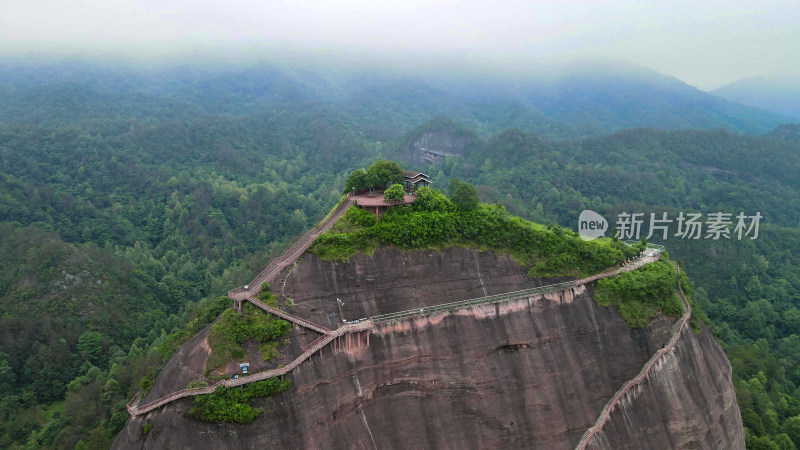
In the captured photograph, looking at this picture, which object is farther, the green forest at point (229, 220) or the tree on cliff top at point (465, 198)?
the green forest at point (229, 220)

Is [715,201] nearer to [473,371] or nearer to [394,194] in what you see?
[394,194]

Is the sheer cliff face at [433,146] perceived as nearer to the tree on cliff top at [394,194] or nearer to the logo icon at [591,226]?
the logo icon at [591,226]

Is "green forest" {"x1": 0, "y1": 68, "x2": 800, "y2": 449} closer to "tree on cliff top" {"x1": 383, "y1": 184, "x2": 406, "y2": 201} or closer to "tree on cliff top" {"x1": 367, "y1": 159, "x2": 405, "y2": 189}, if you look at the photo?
"tree on cliff top" {"x1": 383, "y1": 184, "x2": 406, "y2": 201}

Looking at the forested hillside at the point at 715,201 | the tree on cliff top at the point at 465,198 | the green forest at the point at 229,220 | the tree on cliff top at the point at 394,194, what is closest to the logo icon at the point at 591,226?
the green forest at the point at 229,220

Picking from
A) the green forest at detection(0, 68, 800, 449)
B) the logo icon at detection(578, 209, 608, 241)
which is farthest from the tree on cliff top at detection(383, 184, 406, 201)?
the logo icon at detection(578, 209, 608, 241)

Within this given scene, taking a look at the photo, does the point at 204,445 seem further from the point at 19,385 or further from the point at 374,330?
the point at 19,385

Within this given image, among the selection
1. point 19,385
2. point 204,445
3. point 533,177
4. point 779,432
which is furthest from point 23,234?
point 533,177
